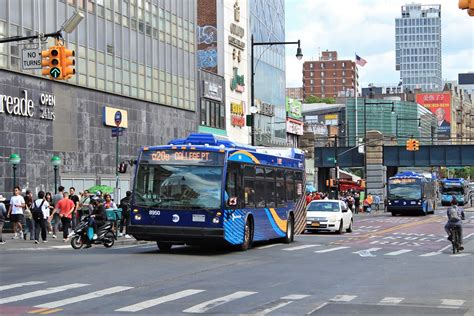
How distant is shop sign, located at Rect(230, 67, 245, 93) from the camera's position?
76.4 meters

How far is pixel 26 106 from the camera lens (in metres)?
43.9

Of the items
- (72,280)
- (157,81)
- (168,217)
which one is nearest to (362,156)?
(157,81)

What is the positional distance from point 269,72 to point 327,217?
5405 centimetres

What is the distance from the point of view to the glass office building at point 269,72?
84.9m

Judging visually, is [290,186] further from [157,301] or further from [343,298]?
[157,301]

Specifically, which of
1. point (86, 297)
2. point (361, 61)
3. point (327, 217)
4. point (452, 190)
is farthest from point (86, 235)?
point (452, 190)

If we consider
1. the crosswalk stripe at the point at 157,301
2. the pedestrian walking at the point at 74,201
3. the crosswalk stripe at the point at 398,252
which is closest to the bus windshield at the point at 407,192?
the pedestrian walking at the point at 74,201

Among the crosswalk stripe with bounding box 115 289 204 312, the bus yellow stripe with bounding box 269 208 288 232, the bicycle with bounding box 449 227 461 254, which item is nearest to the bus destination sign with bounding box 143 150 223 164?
the bus yellow stripe with bounding box 269 208 288 232

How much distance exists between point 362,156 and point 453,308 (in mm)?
79124

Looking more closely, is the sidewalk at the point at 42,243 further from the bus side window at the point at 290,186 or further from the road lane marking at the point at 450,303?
the road lane marking at the point at 450,303

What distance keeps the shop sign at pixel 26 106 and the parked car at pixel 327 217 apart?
1546 cm

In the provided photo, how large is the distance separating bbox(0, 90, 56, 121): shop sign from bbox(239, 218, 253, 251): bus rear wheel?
2027 centimetres

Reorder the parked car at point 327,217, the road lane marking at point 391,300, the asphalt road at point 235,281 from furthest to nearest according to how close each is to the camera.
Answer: the parked car at point 327,217 < the road lane marking at point 391,300 < the asphalt road at point 235,281

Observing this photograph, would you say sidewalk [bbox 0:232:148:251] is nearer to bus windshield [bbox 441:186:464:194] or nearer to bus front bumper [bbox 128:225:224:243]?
bus front bumper [bbox 128:225:224:243]
